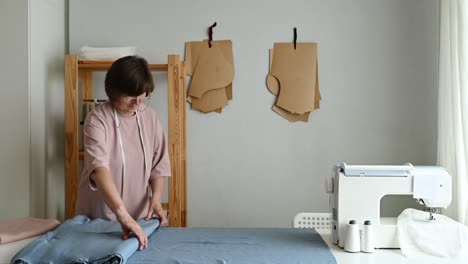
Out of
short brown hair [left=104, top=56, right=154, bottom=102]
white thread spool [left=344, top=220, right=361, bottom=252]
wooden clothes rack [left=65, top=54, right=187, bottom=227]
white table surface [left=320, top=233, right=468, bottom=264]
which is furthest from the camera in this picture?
wooden clothes rack [left=65, top=54, right=187, bottom=227]

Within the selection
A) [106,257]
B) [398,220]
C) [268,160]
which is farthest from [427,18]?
[106,257]

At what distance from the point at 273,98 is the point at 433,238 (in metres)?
1.49

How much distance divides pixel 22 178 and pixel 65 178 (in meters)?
0.29

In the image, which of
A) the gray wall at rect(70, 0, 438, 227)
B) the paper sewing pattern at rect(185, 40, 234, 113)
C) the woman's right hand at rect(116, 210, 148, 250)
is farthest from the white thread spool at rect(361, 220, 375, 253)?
the paper sewing pattern at rect(185, 40, 234, 113)

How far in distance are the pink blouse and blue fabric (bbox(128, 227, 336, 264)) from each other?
0.27 metres

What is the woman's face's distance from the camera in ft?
6.83

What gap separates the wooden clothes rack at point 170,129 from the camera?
2.84 m

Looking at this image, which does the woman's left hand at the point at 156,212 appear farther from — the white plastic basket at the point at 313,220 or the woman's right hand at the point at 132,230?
the white plastic basket at the point at 313,220

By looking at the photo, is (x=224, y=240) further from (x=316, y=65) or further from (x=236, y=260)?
(x=316, y=65)

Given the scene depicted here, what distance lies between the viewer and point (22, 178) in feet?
8.95

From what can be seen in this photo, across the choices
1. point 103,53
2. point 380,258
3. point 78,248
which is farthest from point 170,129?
point 380,258

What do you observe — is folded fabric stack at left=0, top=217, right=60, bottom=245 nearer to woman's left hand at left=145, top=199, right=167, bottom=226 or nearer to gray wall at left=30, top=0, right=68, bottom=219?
woman's left hand at left=145, top=199, right=167, bottom=226

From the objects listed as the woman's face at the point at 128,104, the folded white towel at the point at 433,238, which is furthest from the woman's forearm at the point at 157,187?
the folded white towel at the point at 433,238

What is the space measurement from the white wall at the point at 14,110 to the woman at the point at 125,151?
703 mm
